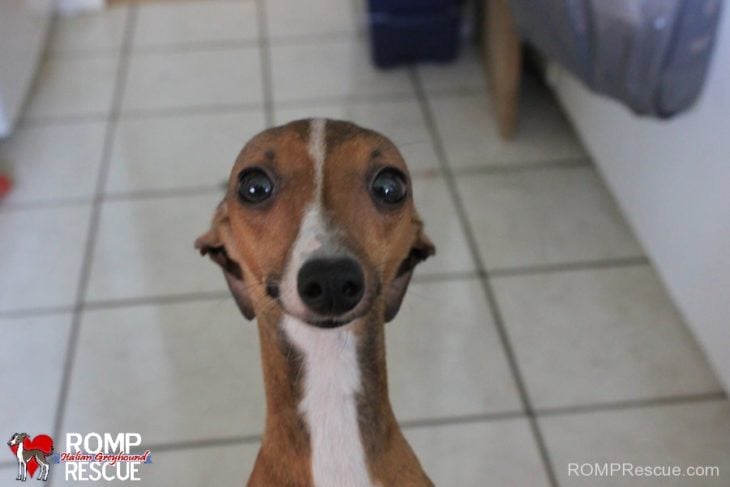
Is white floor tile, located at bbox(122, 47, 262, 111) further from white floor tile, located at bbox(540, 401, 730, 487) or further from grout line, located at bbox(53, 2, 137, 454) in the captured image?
white floor tile, located at bbox(540, 401, 730, 487)

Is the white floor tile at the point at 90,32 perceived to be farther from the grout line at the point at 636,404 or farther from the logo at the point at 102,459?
the grout line at the point at 636,404

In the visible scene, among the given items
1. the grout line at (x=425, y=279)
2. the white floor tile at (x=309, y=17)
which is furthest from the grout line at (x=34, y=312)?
the white floor tile at (x=309, y=17)

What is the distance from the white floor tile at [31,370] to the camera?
152cm

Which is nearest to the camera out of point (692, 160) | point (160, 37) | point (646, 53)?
point (646, 53)

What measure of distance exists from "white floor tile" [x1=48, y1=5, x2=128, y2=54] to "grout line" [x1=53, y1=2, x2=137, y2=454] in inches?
1.1

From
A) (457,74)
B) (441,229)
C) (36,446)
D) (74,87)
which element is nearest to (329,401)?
(36,446)

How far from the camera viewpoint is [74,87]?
241cm

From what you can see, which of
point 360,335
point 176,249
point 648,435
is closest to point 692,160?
point 648,435

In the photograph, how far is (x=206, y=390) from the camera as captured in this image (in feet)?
5.13

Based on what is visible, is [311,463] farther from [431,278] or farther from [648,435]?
[431,278]

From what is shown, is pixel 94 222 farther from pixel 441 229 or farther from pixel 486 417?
pixel 486 417

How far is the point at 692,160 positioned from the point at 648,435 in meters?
0.50

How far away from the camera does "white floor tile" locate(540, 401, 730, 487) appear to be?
1.40 meters
